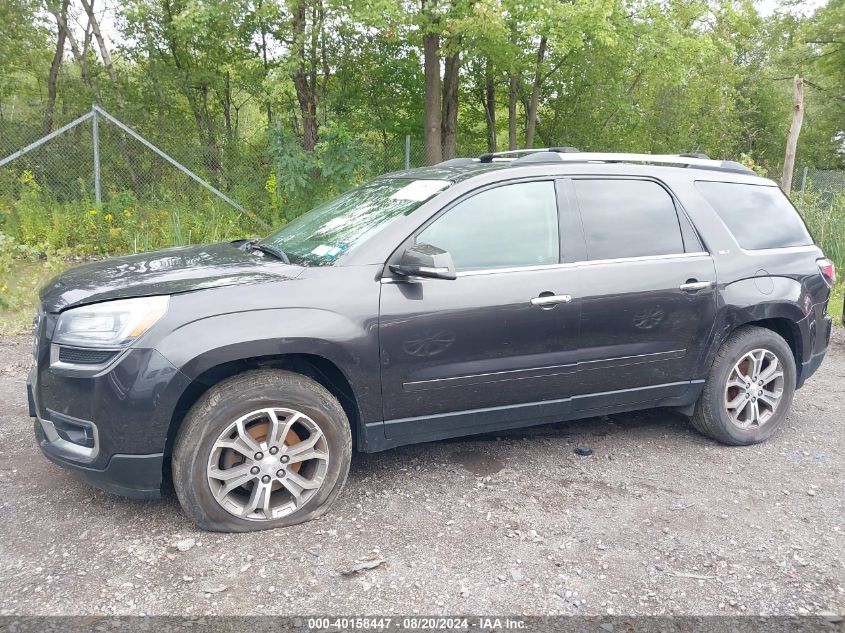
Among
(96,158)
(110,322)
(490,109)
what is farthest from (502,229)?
(490,109)

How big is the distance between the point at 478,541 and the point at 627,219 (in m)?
2.06

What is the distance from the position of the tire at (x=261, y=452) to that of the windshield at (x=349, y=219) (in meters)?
0.71

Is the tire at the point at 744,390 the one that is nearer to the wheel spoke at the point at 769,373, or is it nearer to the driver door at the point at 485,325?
the wheel spoke at the point at 769,373

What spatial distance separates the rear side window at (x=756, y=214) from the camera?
170 inches

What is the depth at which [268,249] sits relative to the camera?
12.8ft

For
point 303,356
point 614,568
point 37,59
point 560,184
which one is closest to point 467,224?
point 560,184

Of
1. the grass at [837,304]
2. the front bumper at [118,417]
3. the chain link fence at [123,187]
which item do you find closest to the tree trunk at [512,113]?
the chain link fence at [123,187]

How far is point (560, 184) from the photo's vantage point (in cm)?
384

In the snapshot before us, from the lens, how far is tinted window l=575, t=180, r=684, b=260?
386cm

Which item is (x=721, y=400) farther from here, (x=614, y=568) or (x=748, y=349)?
(x=614, y=568)

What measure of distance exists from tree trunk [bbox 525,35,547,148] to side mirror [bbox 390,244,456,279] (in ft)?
47.8

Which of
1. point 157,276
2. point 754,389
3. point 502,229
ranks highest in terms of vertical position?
point 502,229

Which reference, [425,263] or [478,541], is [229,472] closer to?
[478,541]

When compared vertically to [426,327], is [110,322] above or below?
above
